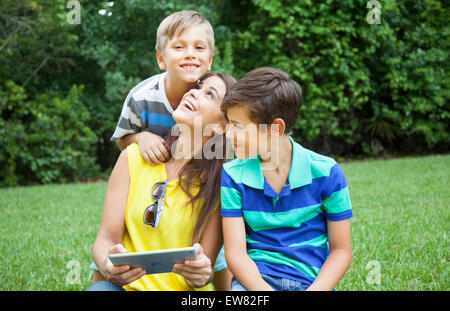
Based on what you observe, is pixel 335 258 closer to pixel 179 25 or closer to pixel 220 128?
pixel 220 128

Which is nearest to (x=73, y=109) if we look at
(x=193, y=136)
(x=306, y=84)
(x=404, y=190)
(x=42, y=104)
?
(x=42, y=104)

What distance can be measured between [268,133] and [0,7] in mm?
10439

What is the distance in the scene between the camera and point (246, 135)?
1.89 meters

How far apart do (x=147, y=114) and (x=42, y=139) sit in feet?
25.2

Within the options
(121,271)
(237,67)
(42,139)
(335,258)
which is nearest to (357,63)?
(237,67)

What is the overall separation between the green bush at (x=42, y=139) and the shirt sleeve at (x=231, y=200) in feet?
27.4

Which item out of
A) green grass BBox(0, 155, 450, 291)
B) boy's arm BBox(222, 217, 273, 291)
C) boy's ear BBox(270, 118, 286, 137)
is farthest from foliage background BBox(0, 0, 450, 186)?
boy's arm BBox(222, 217, 273, 291)

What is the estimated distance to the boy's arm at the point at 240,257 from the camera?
1.82m

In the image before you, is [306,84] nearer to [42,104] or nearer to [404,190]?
[404,190]

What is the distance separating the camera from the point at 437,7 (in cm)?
1142

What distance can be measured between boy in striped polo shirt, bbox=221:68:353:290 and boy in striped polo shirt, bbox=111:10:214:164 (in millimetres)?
477

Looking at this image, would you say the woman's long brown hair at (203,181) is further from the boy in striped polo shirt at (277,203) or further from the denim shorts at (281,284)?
the denim shorts at (281,284)

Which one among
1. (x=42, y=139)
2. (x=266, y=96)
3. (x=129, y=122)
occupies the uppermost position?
(x=266, y=96)

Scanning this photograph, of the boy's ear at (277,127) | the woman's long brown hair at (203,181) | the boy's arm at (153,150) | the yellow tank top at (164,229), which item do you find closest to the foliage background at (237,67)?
the boy's arm at (153,150)
